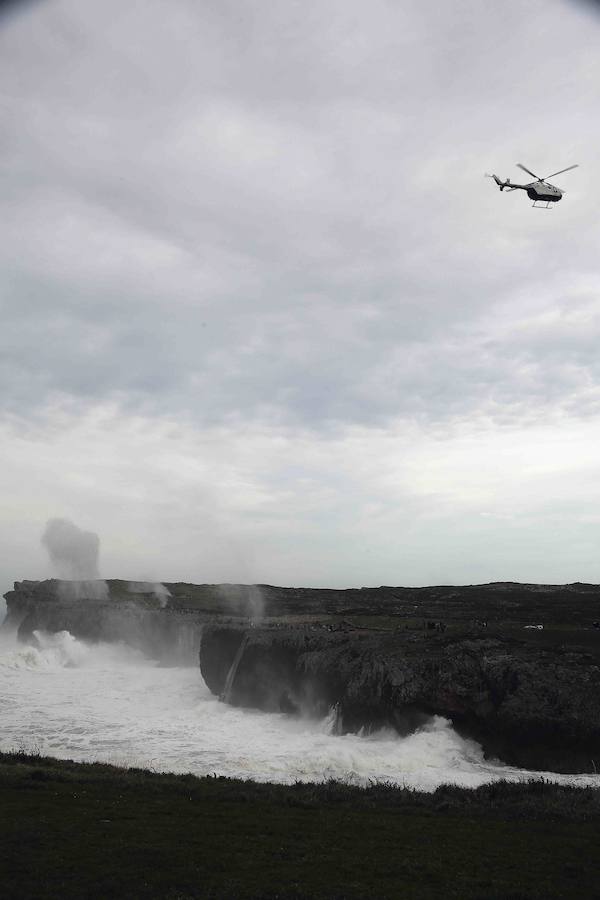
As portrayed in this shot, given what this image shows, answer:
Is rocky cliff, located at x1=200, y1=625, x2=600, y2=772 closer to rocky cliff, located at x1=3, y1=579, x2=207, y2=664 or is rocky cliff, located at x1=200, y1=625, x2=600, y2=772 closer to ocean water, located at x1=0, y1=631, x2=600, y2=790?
ocean water, located at x1=0, y1=631, x2=600, y2=790

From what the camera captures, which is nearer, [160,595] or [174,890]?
[174,890]

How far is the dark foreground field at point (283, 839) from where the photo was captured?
15547 millimetres

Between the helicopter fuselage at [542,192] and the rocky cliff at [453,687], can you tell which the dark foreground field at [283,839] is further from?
the helicopter fuselage at [542,192]

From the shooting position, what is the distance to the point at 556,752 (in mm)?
34250

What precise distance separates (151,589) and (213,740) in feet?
299

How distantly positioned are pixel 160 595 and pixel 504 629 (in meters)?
76.0

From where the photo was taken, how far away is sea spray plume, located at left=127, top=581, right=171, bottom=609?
115656 millimetres

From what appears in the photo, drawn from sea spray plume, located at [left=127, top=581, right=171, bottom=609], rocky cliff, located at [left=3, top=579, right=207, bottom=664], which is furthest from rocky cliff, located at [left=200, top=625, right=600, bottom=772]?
sea spray plume, located at [left=127, top=581, right=171, bottom=609]

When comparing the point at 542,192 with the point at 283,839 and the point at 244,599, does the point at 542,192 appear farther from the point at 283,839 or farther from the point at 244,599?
the point at 244,599

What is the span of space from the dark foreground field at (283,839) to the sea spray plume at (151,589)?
294 ft

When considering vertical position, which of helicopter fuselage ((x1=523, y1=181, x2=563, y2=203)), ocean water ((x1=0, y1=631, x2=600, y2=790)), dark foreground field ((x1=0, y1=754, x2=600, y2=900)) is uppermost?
helicopter fuselage ((x1=523, y1=181, x2=563, y2=203))

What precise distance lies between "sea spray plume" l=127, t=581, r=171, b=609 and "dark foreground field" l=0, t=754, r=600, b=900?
294 ft

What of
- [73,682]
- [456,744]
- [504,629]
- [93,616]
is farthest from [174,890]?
[93,616]

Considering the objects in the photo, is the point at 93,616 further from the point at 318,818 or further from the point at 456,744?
the point at 318,818
